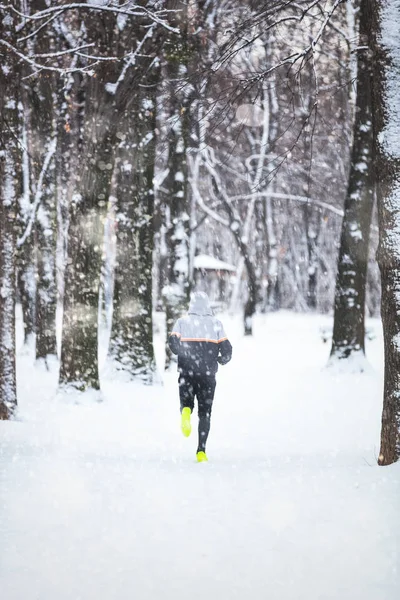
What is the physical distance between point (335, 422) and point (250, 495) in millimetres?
5464

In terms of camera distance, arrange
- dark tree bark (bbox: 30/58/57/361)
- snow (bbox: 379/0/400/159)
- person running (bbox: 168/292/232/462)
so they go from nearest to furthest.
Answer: snow (bbox: 379/0/400/159)
person running (bbox: 168/292/232/462)
dark tree bark (bbox: 30/58/57/361)

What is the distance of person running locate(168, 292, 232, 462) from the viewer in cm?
766

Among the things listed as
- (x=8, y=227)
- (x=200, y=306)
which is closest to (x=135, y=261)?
(x=8, y=227)

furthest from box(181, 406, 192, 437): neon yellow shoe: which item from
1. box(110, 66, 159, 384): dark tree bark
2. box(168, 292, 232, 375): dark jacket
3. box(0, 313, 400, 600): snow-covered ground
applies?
box(110, 66, 159, 384): dark tree bark

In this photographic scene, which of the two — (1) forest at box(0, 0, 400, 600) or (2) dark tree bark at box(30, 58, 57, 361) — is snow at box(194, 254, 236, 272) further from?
(2) dark tree bark at box(30, 58, 57, 361)

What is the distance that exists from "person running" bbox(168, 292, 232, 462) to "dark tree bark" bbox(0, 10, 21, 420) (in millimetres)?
3653

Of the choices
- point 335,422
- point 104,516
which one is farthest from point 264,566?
point 335,422

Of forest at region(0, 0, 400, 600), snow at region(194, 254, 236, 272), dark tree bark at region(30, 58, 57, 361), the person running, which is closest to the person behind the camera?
forest at region(0, 0, 400, 600)

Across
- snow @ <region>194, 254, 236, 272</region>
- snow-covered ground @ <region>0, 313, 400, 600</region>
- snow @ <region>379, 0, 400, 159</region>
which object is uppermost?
snow @ <region>379, 0, 400, 159</region>

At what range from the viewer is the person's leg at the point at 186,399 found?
7.70 metres

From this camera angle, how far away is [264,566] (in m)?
4.30

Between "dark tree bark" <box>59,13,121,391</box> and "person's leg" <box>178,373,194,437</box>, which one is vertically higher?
"dark tree bark" <box>59,13,121,391</box>

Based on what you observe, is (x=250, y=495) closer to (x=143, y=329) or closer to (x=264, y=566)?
(x=264, y=566)

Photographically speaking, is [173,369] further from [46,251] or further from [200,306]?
[200,306]
